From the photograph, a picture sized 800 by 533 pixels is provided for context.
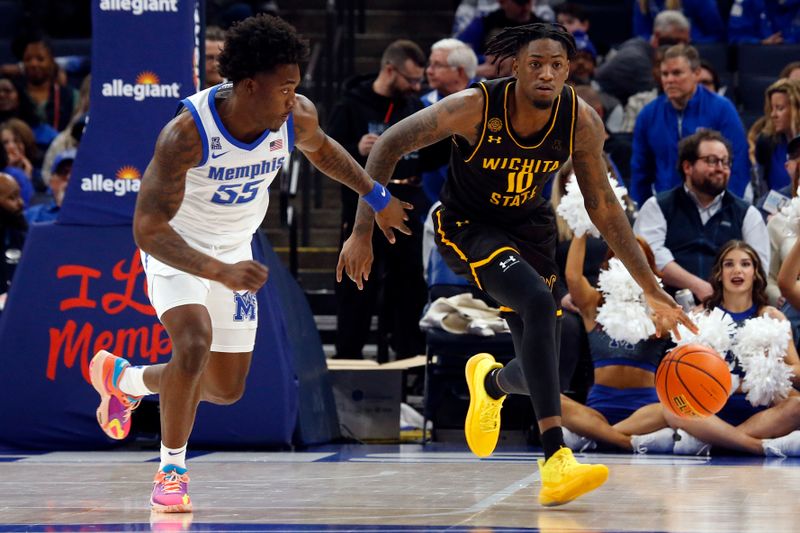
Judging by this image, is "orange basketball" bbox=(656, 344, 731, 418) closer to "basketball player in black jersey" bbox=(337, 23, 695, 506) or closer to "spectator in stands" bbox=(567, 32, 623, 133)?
"basketball player in black jersey" bbox=(337, 23, 695, 506)

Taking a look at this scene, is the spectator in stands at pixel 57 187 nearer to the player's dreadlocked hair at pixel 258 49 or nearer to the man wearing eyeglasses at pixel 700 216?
the man wearing eyeglasses at pixel 700 216

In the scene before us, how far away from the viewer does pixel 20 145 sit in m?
12.0

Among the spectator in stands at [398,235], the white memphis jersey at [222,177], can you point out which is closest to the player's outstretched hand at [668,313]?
the white memphis jersey at [222,177]

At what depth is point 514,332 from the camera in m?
6.18

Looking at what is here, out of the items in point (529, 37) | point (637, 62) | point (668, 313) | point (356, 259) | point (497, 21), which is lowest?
point (668, 313)

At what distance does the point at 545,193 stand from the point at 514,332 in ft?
11.5

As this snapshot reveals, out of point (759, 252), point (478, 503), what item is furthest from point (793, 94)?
point (478, 503)

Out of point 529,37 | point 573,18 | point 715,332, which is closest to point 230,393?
point 529,37

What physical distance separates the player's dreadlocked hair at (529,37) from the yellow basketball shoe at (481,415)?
1603mm

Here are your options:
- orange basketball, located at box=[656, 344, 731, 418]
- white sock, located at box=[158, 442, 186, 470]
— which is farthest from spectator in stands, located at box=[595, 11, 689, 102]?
white sock, located at box=[158, 442, 186, 470]

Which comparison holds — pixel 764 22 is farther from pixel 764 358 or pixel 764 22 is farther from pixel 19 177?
pixel 19 177

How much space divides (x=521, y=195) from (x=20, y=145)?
694cm

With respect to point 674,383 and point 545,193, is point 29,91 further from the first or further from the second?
point 674,383

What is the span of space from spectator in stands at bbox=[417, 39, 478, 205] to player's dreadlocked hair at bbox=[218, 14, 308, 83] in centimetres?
453
